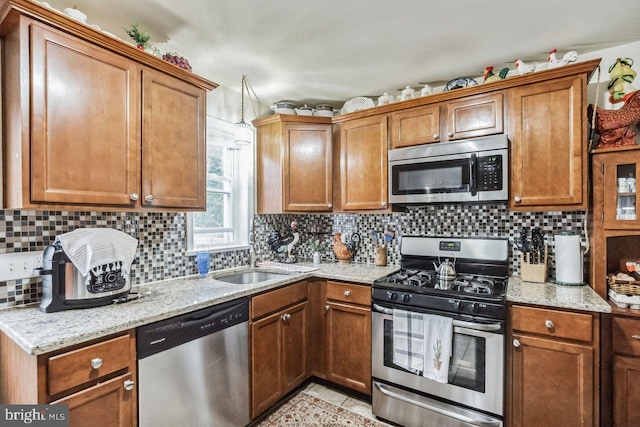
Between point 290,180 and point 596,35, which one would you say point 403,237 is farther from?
point 596,35

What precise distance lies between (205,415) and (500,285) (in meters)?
1.92

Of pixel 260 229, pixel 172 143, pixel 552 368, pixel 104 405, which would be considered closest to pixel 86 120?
pixel 172 143

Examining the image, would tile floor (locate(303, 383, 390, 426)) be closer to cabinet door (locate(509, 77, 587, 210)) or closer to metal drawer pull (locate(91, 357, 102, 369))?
metal drawer pull (locate(91, 357, 102, 369))

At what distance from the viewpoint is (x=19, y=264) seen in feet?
5.09

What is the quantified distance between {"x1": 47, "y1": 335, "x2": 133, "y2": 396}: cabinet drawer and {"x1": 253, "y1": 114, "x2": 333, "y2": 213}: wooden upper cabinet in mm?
1669

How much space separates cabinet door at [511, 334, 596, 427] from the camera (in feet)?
5.40

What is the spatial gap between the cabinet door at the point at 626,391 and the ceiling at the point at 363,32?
187cm

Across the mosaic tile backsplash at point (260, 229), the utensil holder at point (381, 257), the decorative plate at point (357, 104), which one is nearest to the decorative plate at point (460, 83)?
the decorative plate at point (357, 104)

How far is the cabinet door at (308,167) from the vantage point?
282cm

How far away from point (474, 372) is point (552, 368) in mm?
390

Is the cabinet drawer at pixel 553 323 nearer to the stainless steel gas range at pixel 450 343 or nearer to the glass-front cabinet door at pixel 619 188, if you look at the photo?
the stainless steel gas range at pixel 450 343

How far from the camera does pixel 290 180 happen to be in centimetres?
282

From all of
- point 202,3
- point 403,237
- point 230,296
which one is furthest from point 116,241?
point 403,237

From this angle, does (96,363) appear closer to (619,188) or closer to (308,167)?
(308,167)
